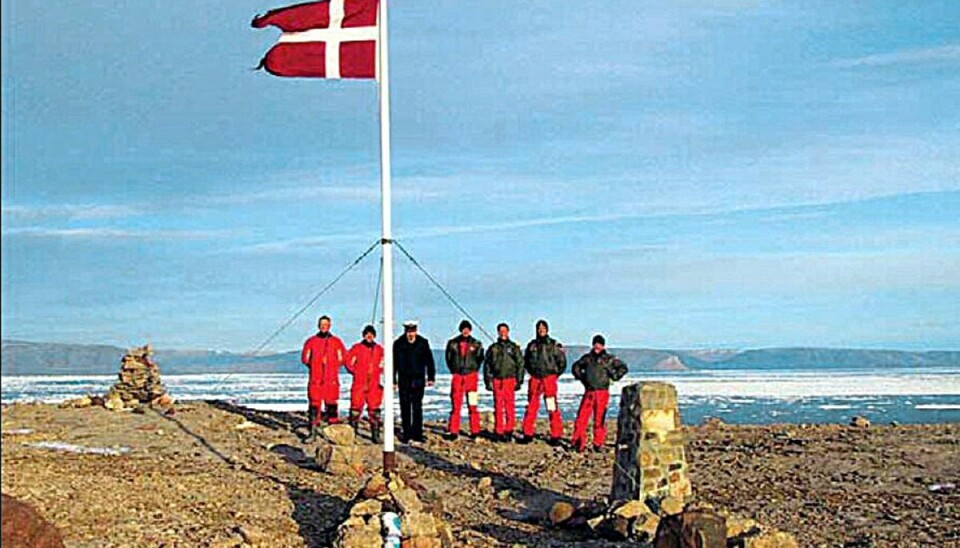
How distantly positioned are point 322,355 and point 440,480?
3.83m

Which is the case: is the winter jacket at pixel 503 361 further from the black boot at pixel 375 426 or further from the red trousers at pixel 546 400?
the black boot at pixel 375 426

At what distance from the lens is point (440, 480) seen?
17750 millimetres

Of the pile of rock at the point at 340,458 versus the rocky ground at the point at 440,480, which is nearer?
the rocky ground at the point at 440,480

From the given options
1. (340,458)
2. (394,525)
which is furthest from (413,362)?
(394,525)

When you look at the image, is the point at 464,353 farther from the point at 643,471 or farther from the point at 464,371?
the point at 643,471

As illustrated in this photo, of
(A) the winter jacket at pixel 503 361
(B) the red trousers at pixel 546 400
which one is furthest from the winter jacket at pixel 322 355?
(B) the red trousers at pixel 546 400

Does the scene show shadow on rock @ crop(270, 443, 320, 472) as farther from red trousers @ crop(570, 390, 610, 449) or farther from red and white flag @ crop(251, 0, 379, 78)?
red and white flag @ crop(251, 0, 379, 78)

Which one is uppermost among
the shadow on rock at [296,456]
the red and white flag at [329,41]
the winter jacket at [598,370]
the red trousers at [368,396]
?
the red and white flag at [329,41]

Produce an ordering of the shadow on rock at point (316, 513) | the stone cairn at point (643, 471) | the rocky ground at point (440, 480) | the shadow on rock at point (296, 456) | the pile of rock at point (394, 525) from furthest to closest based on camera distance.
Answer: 1. the shadow on rock at point (296, 456)
2. the stone cairn at point (643, 471)
3. the rocky ground at point (440, 480)
4. the shadow on rock at point (316, 513)
5. the pile of rock at point (394, 525)

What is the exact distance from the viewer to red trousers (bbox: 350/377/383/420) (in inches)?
821

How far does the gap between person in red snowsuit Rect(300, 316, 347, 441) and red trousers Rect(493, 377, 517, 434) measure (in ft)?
9.07

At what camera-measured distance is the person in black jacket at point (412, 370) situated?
21188mm

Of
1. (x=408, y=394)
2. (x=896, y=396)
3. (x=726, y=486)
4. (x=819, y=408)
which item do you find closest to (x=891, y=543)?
(x=726, y=486)

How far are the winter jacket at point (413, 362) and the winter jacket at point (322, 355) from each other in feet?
3.51
